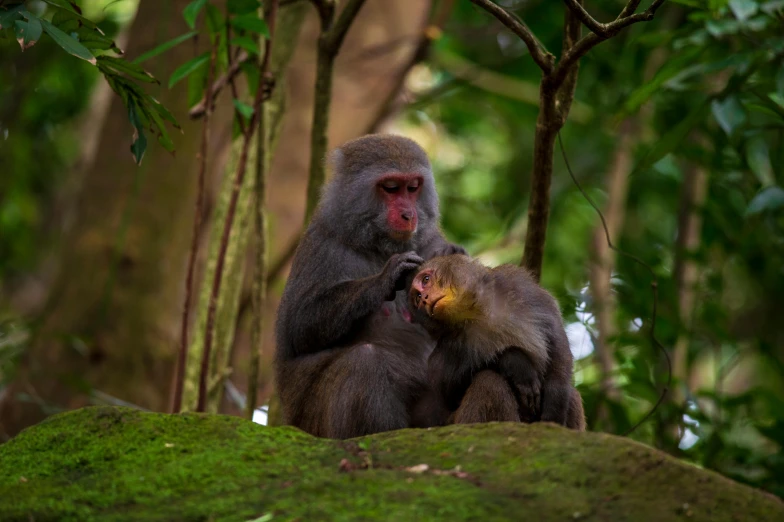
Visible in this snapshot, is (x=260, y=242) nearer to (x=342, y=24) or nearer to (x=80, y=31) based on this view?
(x=342, y=24)

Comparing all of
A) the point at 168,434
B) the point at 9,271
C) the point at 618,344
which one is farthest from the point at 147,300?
the point at 9,271

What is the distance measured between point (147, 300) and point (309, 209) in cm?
226

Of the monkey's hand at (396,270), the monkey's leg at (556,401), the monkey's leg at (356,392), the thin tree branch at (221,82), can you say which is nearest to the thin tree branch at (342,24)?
the thin tree branch at (221,82)

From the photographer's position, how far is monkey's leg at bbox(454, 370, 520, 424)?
4.46 meters

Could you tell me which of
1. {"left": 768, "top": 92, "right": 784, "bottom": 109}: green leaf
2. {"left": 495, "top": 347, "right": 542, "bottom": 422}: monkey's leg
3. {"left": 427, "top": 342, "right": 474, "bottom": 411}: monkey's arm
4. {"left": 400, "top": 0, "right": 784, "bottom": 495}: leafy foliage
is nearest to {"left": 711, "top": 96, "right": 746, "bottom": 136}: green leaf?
{"left": 400, "top": 0, "right": 784, "bottom": 495}: leafy foliage

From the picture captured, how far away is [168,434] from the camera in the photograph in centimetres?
369

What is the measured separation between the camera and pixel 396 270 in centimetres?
489

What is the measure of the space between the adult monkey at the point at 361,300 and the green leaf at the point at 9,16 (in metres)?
2.11

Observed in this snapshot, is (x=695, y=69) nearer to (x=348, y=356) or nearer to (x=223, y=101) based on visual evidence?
(x=348, y=356)

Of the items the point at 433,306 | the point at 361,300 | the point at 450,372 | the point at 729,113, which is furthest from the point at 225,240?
the point at 729,113

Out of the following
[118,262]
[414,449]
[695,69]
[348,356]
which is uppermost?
[695,69]

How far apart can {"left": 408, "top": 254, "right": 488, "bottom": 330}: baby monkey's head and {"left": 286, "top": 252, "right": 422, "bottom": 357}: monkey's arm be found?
0.11 metres

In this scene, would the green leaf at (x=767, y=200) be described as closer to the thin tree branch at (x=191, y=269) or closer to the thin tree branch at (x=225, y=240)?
the thin tree branch at (x=225, y=240)

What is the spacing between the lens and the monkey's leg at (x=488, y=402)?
446 cm
